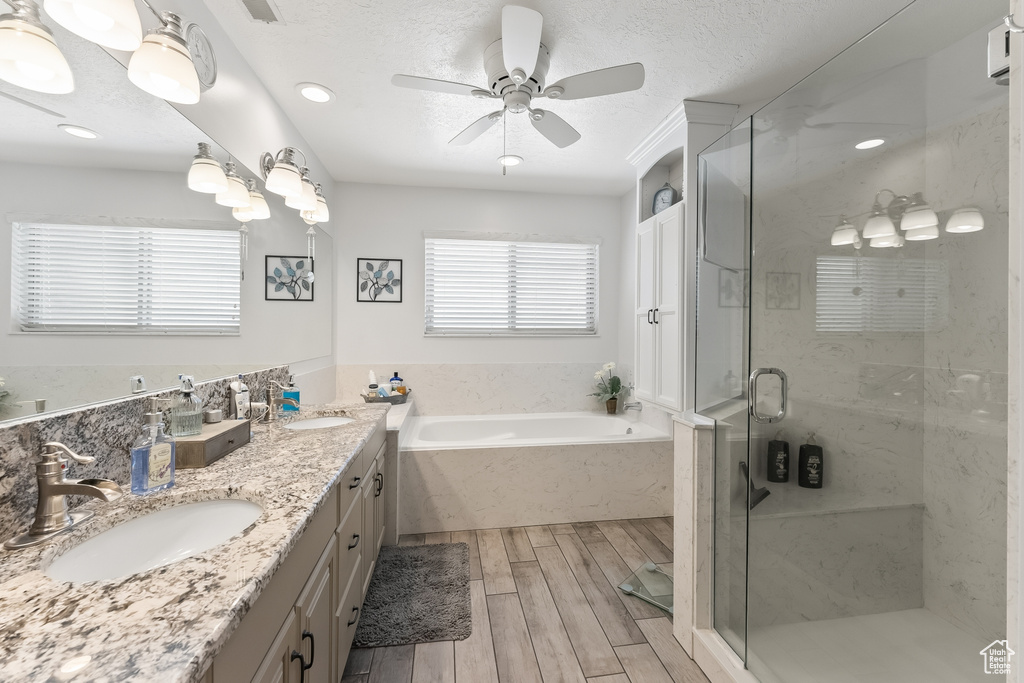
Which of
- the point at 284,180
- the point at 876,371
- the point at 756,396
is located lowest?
the point at 756,396

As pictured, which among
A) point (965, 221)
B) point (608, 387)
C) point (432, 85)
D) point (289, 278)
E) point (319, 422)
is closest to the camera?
point (965, 221)

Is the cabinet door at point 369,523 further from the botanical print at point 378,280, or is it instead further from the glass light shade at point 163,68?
the botanical print at point 378,280

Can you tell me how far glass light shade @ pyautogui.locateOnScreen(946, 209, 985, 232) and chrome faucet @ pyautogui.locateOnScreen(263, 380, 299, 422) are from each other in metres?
2.68

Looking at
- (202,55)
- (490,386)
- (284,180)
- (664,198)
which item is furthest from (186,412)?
(664,198)

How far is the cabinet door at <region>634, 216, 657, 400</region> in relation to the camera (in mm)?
2721

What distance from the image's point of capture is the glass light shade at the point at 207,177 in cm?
150

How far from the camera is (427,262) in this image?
12.2 ft

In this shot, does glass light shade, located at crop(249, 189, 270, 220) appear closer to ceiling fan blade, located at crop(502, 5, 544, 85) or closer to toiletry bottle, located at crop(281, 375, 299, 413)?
toiletry bottle, located at crop(281, 375, 299, 413)

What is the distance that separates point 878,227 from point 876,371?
1.57ft

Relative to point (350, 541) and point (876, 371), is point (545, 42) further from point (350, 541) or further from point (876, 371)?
point (350, 541)

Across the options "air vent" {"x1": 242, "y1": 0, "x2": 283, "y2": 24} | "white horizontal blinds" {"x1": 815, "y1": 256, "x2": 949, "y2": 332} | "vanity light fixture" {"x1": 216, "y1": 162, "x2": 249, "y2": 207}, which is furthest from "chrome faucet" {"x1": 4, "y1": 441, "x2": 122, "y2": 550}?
"white horizontal blinds" {"x1": 815, "y1": 256, "x2": 949, "y2": 332}

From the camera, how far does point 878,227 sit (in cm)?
142

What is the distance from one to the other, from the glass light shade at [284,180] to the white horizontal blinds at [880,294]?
215 cm

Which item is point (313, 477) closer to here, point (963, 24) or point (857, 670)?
point (857, 670)
